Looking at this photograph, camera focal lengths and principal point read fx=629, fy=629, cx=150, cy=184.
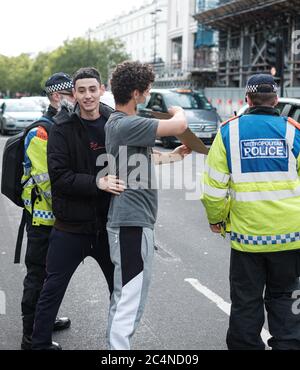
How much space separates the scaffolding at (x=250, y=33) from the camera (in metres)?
38.3

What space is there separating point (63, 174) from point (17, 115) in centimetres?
2194

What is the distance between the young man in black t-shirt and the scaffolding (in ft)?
114

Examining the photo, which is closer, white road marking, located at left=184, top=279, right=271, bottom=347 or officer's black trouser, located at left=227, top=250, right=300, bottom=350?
officer's black trouser, located at left=227, top=250, right=300, bottom=350

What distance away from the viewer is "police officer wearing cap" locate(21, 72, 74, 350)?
13.8 ft

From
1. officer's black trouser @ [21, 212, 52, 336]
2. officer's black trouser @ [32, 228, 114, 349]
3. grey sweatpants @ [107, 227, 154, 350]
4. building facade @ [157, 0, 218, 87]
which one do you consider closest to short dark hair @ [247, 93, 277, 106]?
grey sweatpants @ [107, 227, 154, 350]

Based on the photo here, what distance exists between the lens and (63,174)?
149 inches

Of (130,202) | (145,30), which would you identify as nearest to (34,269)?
(130,202)

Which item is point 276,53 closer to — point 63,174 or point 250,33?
point 63,174

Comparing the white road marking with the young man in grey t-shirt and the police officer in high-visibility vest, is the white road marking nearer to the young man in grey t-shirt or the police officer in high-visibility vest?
the police officer in high-visibility vest

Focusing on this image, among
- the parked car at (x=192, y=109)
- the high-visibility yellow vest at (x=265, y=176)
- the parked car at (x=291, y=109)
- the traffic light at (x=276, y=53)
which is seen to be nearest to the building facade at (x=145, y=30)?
the parked car at (x=192, y=109)

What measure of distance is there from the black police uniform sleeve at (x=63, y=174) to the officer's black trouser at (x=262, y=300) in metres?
0.98

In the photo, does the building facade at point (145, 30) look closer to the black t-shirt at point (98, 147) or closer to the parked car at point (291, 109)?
the parked car at point (291, 109)
